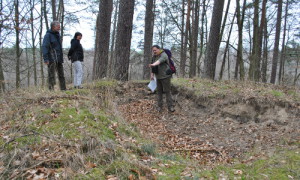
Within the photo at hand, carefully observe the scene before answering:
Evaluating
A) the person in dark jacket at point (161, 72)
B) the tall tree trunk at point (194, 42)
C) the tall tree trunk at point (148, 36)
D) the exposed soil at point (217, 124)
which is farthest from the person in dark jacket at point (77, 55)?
the tall tree trunk at point (194, 42)

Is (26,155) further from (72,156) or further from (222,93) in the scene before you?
(222,93)

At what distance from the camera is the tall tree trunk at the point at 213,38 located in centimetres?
952

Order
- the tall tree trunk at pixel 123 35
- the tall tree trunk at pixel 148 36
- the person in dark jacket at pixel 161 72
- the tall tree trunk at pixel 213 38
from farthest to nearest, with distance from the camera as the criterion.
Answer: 1. the tall tree trunk at pixel 148 36
2. the tall tree trunk at pixel 213 38
3. the tall tree trunk at pixel 123 35
4. the person in dark jacket at pixel 161 72

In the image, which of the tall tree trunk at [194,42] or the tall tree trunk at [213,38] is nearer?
the tall tree trunk at [213,38]

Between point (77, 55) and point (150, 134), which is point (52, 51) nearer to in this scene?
point (77, 55)

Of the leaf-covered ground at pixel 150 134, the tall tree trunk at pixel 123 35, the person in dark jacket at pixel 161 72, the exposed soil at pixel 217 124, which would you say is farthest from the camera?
the tall tree trunk at pixel 123 35

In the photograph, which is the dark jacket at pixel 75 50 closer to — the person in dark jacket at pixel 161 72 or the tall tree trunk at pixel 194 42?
the person in dark jacket at pixel 161 72

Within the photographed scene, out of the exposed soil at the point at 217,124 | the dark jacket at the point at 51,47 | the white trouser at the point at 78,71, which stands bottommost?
the exposed soil at the point at 217,124

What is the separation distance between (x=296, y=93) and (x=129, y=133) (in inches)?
205

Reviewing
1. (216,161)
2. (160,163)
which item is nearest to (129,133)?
(160,163)

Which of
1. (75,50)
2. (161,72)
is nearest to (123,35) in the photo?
(75,50)

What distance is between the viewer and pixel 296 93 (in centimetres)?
662

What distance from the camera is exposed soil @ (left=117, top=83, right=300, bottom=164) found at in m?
5.07

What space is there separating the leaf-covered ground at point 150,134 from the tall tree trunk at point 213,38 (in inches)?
64.5
